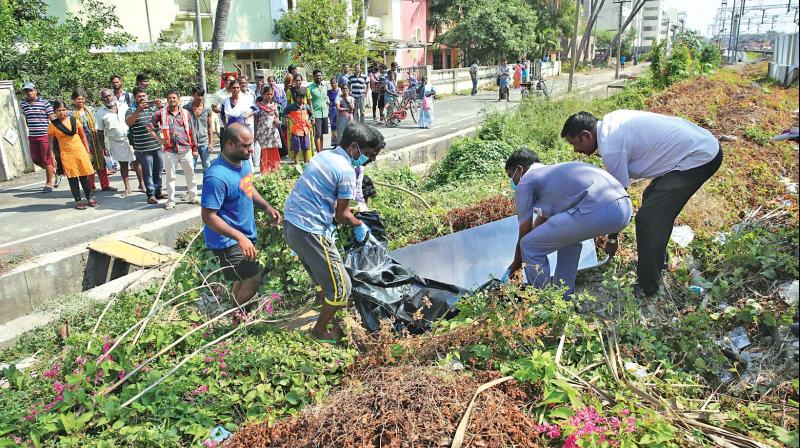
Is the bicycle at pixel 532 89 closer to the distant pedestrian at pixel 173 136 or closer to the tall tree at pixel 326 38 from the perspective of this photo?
the tall tree at pixel 326 38

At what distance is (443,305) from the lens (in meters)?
4.38

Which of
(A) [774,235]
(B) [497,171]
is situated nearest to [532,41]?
(B) [497,171]

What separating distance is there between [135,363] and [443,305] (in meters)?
2.13

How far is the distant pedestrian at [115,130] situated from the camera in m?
8.29

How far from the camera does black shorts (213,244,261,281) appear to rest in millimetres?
4273

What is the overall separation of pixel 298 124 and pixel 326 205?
5.78 m

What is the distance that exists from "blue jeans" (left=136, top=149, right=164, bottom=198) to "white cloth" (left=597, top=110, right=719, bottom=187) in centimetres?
602

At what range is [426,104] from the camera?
1562 centimetres

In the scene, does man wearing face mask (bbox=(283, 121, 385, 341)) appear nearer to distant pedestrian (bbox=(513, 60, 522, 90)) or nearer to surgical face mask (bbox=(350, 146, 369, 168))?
surgical face mask (bbox=(350, 146, 369, 168))

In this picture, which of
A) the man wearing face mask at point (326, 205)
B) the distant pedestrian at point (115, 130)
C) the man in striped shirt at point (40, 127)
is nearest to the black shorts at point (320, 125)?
the distant pedestrian at point (115, 130)

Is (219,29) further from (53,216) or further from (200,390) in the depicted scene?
(200,390)

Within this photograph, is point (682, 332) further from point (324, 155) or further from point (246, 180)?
point (246, 180)

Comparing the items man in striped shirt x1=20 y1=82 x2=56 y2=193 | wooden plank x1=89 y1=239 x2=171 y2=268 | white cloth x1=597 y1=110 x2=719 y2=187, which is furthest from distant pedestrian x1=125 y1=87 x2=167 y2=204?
white cloth x1=597 y1=110 x2=719 y2=187

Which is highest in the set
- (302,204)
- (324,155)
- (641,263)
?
(324,155)
